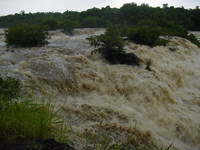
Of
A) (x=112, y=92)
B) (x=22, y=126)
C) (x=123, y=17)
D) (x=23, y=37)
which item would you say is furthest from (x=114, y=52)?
(x=123, y=17)

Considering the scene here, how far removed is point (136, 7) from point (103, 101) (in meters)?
35.7

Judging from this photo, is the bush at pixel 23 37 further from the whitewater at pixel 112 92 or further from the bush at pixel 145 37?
the bush at pixel 145 37

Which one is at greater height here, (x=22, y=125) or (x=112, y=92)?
(x=22, y=125)

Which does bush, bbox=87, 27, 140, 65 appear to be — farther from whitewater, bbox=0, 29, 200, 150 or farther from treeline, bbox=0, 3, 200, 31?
treeline, bbox=0, 3, 200, 31

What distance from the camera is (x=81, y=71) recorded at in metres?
6.68

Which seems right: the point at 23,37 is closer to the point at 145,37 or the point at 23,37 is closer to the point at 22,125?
the point at 145,37

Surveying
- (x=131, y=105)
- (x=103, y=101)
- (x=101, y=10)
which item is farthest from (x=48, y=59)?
(x=101, y=10)

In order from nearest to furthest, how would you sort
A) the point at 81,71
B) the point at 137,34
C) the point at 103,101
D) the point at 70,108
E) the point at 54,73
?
the point at 70,108
the point at 103,101
the point at 54,73
the point at 81,71
the point at 137,34

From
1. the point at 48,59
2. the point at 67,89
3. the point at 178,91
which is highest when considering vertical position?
the point at 48,59

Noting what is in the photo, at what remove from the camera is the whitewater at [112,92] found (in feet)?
16.3

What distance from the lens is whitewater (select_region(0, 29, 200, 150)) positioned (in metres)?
4.95

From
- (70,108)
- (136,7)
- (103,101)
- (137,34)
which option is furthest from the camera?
(136,7)

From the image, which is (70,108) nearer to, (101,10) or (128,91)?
(128,91)

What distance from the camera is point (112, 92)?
250 inches
